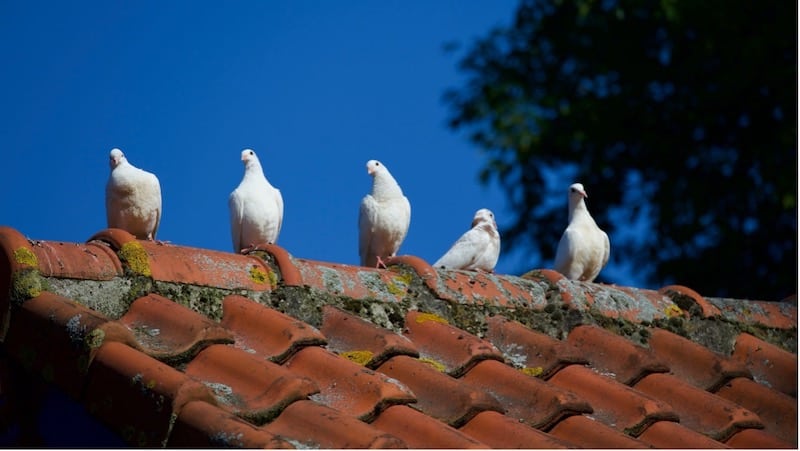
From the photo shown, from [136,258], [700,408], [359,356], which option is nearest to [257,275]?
[136,258]

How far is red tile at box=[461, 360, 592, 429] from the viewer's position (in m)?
4.16

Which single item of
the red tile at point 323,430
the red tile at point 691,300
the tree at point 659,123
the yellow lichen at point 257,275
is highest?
the tree at point 659,123

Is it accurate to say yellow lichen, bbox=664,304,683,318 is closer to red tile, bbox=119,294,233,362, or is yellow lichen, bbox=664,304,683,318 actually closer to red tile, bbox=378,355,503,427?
red tile, bbox=378,355,503,427

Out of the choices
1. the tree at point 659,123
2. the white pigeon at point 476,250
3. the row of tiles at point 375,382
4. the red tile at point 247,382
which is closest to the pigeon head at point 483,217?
the white pigeon at point 476,250

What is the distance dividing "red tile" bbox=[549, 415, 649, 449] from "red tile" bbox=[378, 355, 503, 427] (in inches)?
8.9

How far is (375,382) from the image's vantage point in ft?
12.7

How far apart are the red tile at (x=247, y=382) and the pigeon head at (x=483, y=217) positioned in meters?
4.35

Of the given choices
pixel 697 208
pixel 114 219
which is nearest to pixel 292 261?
pixel 114 219

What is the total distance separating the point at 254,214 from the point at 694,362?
2.48 m

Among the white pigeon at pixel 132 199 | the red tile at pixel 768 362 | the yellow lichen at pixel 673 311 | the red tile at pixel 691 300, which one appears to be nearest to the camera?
the red tile at pixel 768 362

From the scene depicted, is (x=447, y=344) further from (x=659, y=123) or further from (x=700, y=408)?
(x=659, y=123)

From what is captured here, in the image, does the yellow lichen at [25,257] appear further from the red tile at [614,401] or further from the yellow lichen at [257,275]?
the red tile at [614,401]

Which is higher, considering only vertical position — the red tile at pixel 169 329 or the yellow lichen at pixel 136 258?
the yellow lichen at pixel 136 258

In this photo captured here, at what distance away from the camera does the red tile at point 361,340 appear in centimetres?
425
